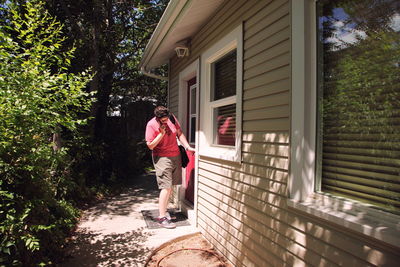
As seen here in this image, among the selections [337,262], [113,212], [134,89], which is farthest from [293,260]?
[134,89]

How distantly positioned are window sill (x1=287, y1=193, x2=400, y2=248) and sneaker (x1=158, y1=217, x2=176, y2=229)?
2488 mm

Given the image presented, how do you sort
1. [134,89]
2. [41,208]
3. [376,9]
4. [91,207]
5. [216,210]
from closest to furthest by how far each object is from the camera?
[376,9] → [41,208] → [216,210] → [91,207] → [134,89]

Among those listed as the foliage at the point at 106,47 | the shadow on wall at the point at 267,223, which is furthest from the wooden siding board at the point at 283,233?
the foliage at the point at 106,47

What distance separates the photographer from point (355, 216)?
4.93 feet

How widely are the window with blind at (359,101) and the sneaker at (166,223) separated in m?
2.65

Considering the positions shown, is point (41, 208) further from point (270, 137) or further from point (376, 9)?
point (376, 9)

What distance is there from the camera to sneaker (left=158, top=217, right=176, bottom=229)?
3.98m

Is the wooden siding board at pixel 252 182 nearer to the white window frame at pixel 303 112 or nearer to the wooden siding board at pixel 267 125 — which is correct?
the white window frame at pixel 303 112

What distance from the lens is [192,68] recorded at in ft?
14.6

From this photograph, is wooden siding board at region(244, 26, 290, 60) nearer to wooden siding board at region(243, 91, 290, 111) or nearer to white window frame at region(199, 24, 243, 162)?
white window frame at region(199, 24, 243, 162)

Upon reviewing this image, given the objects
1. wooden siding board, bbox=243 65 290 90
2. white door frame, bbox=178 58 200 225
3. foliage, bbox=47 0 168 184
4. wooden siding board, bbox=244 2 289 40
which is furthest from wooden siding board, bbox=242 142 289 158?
foliage, bbox=47 0 168 184

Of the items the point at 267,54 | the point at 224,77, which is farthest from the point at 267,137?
the point at 224,77

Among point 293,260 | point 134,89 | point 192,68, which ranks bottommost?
point 293,260

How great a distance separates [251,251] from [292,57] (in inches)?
70.0
